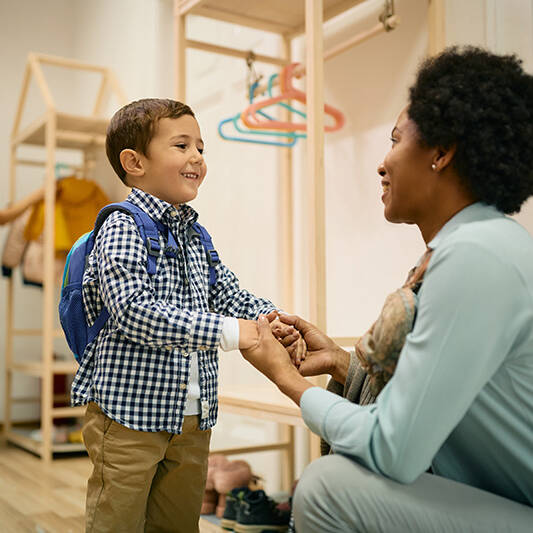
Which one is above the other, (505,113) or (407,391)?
(505,113)

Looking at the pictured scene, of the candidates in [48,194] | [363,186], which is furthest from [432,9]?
[48,194]

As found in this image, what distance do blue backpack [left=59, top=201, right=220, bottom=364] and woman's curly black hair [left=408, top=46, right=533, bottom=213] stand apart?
0.53 metres

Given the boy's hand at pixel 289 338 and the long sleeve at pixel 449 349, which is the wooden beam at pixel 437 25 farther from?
the long sleeve at pixel 449 349

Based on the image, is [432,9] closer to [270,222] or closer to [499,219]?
[270,222]

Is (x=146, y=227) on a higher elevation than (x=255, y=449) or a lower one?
higher

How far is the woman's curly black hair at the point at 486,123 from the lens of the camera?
36.0 inches

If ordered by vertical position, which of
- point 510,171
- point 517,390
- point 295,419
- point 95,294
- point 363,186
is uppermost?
point 363,186

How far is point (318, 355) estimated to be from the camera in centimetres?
132

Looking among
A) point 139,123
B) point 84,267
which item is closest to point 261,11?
point 139,123

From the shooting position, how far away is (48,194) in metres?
3.17

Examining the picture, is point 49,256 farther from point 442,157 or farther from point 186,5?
point 442,157

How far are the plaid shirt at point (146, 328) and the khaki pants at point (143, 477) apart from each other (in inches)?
1.3

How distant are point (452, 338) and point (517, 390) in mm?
146

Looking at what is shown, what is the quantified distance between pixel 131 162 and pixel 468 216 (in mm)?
694
